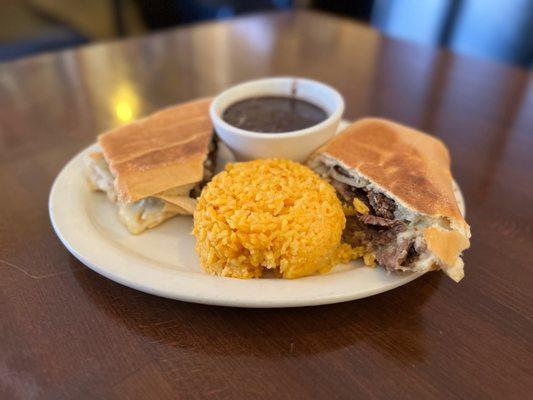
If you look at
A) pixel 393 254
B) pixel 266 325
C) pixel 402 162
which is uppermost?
pixel 402 162

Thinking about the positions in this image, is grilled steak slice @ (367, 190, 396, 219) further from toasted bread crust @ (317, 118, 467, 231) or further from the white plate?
the white plate

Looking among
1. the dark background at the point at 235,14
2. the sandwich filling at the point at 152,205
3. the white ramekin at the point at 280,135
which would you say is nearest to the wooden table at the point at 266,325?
the sandwich filling at the point at 152,205

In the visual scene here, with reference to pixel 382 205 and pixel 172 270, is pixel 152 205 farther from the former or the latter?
pixel 382 205

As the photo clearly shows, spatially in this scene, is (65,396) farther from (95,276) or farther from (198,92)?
(198,92)

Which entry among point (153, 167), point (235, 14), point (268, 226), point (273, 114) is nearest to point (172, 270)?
point (268, 226)

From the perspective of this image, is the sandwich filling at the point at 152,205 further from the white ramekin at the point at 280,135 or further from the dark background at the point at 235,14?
the dark background at the point at 235,14

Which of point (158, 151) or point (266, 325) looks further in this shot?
point (158, 151)
